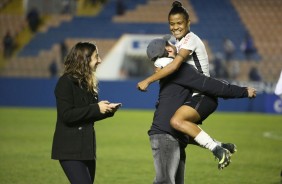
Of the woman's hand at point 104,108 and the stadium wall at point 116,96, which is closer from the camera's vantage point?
the woman's hand at point 104,108

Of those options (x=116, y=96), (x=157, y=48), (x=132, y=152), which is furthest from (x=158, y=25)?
(x=157, y=48)

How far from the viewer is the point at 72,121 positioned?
221 inches

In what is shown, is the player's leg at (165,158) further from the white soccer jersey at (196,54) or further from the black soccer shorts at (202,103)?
the white soccer jersey at (196,54)

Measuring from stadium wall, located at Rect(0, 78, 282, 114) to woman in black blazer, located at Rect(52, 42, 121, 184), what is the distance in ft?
62.2

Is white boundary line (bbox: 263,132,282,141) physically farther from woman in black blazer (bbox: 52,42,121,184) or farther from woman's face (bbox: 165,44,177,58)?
woman in black blazer (bbox: 52,42,121,184)

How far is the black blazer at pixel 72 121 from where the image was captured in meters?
5.64

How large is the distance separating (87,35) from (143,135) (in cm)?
1679

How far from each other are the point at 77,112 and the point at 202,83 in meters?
1.10

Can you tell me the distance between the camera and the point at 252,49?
92.8 ft

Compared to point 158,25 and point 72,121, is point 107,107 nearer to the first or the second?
point 72,121

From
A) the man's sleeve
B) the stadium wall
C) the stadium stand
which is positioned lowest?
the stadium wall

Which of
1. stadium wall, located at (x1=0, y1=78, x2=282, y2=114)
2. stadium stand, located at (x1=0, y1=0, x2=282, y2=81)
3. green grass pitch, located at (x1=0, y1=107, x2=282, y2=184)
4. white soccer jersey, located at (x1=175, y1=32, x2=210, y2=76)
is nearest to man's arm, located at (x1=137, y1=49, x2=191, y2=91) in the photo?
white soccer jersey, located at (x1=175, y1=32, x2=210, y2=76)

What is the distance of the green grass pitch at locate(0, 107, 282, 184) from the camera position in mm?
9547

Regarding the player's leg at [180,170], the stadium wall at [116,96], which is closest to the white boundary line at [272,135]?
the stadium wall at [116,96]
